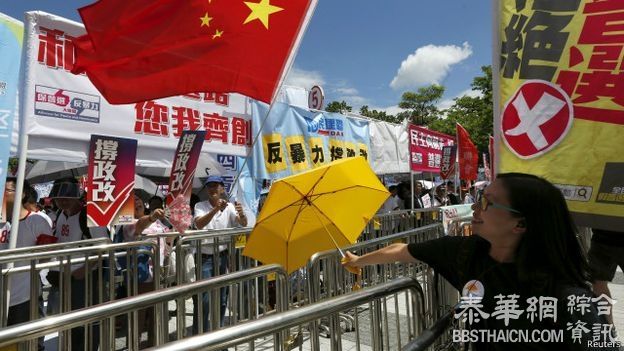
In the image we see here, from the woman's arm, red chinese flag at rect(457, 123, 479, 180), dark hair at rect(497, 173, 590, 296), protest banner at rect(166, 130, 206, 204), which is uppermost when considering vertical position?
red chinese flag at rect(457, 123, 479, 180)

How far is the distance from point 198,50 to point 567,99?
9.15 ft

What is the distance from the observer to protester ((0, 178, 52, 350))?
14.1 ft

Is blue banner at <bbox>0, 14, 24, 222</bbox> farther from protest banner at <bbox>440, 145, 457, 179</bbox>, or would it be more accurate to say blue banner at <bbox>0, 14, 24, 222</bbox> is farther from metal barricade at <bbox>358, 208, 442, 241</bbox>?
protest banner at <bbox>440, 145, 457, 179</bbox>

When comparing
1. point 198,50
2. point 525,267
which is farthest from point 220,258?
point 525,267

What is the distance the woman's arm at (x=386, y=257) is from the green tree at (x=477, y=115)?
31826mm

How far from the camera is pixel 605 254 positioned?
3.78 meters

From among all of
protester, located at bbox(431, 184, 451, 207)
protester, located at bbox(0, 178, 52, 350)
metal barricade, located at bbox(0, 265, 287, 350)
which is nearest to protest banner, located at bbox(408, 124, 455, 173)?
protester, located at bbox(431, 184, 451, 207)

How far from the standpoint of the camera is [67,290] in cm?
390

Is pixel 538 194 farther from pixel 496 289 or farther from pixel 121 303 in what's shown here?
pixel 121 303

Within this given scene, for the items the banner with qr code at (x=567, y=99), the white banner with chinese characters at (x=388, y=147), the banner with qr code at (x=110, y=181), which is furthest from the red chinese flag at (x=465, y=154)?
the banner with qr code at (x=567, y=99)

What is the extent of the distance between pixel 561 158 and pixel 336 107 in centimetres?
5351

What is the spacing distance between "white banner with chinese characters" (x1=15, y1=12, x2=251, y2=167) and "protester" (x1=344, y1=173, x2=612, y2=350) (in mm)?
4099

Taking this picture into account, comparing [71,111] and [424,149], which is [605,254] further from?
[424,149]

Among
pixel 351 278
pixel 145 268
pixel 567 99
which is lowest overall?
pixel 351 278
